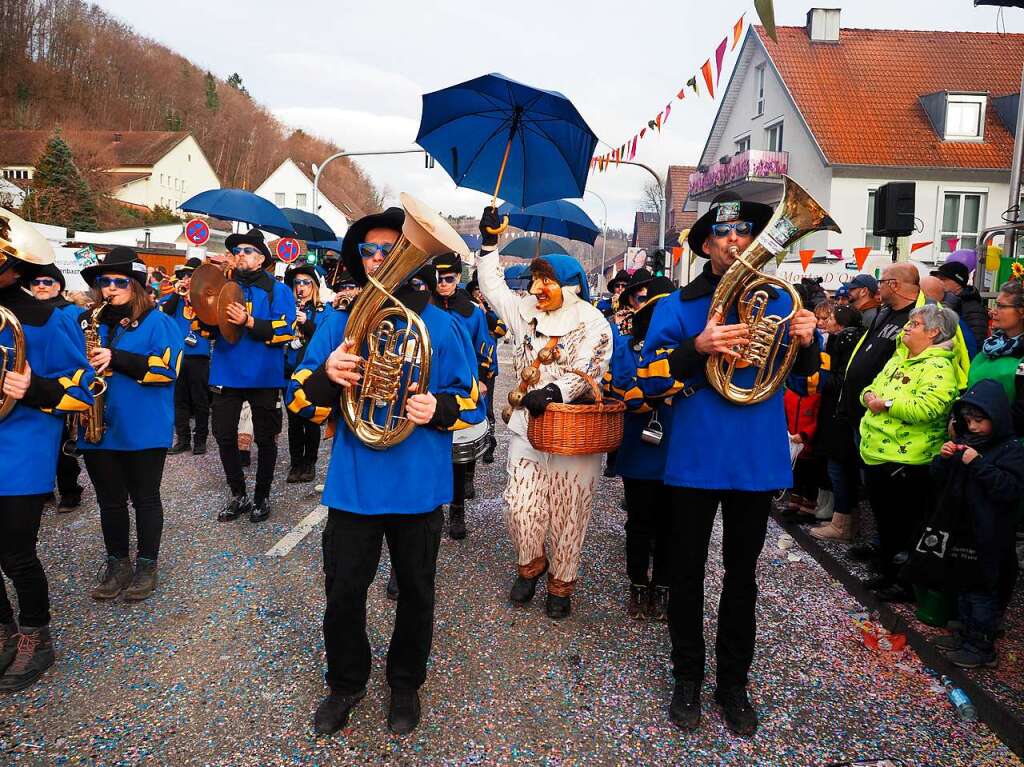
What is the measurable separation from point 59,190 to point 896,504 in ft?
130

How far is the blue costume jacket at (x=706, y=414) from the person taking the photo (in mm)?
3010

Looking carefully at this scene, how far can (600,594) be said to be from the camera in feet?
15.0

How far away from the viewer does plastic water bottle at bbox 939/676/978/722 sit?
10.6ft

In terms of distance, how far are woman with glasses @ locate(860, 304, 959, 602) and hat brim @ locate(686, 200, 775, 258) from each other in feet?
6.59

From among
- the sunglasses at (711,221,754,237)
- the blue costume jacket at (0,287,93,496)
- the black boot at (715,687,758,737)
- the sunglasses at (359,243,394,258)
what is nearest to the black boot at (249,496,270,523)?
the blue costume jacket at (0,287,93,496)

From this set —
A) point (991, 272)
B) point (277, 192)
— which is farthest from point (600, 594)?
point (277, 192)

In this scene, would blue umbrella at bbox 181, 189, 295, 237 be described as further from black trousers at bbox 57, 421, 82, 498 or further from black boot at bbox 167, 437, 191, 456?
black trousers at bbox 57, 421, 82, 498

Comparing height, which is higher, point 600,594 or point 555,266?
point 555,266

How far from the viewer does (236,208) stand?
999 cm

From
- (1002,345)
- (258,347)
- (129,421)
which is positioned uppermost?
(1002,345)

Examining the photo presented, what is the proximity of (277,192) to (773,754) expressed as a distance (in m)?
63.5

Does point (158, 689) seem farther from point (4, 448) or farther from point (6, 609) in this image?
point (4, 448)

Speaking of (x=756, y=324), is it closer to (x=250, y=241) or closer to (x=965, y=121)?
(x=250, y=241)

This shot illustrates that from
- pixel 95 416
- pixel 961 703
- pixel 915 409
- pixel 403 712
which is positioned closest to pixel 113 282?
pixel 95 416
